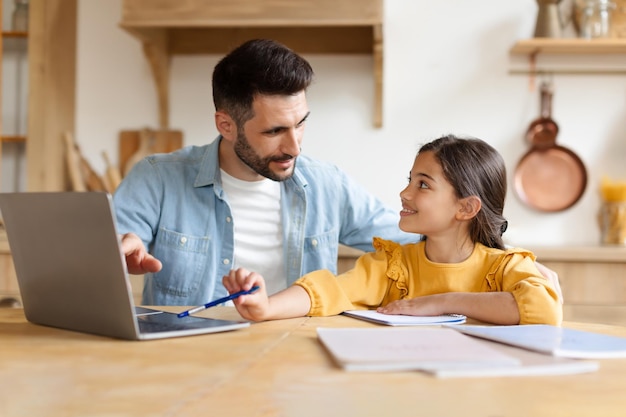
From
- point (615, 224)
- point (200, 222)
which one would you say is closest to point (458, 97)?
point (615, 224)

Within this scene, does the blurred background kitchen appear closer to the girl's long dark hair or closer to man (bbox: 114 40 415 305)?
man (bbox: 114 40 415 305)

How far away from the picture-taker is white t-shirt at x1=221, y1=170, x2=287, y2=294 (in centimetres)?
197

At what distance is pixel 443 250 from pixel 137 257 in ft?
2.01

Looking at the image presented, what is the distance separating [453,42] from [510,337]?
7.62 feet

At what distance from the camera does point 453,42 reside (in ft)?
10.2

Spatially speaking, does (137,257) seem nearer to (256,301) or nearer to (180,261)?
(256,301)

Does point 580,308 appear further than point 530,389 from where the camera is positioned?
Yes

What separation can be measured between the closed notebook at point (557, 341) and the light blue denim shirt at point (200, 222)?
923mm

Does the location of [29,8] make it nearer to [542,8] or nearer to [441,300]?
[542,8]

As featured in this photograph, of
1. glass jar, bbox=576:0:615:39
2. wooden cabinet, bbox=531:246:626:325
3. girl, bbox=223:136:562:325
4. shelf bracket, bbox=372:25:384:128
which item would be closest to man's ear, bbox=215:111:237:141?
girl, bbox=223:136:562:325

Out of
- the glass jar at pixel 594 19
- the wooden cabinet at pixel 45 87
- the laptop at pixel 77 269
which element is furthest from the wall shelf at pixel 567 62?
the laptop at pixel 77 269

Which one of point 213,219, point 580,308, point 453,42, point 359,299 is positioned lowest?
point 580,308

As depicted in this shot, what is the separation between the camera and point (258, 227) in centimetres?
199

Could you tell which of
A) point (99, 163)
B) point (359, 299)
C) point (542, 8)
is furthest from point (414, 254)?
point (99, 163)
